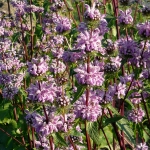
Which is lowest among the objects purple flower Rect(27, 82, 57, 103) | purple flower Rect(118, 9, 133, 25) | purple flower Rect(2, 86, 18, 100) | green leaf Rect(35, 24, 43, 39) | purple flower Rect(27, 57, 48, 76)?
purple flower Rect(2, 86, 18, 100)

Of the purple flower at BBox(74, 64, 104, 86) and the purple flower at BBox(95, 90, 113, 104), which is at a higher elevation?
the purple flower at BBox(74, 64, 104, 86)

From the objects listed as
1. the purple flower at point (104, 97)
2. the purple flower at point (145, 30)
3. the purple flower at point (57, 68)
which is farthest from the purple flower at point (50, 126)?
the purple flower at point (57, 68)

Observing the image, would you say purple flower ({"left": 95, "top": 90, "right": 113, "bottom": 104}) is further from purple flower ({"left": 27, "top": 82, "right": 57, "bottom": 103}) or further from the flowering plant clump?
purple flower ({"left": 27, "top": 82, "right": 57, "bottom": 103})

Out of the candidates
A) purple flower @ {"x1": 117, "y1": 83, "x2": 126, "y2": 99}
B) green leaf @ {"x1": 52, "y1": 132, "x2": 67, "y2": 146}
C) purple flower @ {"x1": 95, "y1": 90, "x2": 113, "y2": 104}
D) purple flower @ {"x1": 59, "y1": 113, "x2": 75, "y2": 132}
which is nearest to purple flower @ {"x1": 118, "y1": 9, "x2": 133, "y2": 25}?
purple flower @ {"x1": 117, "y1": 83, "x2": 126, "y2": 99}

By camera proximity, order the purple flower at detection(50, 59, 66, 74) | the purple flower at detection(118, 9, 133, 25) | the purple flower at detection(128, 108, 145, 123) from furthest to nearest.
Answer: the purple flower at detection(50, 59, 66, 74) < the purple flower at detection(128, 108, 145, 123) < the purple flower at detection(118, 9, 133, 25)

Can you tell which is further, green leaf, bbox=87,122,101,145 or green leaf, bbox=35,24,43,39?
green leaf, bbox=35,24,43,39

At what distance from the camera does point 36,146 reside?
176 inches

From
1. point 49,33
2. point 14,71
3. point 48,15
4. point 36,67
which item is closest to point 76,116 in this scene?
point 36,67

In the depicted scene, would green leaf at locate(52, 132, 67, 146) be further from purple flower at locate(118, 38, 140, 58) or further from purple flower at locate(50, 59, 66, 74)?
purple flower at locate(50, 59, 66, 74)

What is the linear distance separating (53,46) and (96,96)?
267cm

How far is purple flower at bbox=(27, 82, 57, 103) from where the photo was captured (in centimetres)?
315

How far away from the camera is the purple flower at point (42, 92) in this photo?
3.15 m

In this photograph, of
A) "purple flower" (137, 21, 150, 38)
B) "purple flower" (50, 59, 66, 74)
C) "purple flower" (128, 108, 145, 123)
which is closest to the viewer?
"purple flower" (137, 21, 150, 38)

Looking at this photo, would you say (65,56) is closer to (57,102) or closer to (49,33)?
(57,102)
